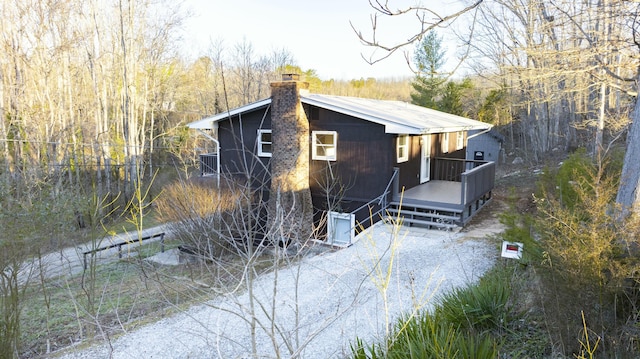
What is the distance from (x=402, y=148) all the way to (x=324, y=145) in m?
2.59

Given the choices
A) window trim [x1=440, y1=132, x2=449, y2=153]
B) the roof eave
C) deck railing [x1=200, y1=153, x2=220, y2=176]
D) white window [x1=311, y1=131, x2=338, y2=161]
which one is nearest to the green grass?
white window [x1=311, y1=131, x2=338, y2=161]

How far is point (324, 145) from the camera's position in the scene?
14.2m

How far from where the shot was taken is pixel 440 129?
44.3ft

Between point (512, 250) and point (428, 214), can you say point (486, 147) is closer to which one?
point (428, 214)

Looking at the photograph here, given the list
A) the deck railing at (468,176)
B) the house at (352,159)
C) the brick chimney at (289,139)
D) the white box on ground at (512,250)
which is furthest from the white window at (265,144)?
the white box on ground at (512,250)

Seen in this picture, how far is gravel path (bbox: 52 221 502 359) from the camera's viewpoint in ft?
20.5

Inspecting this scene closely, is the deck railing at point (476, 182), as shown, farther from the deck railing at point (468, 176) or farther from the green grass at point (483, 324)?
the green grass at point (483, 324)

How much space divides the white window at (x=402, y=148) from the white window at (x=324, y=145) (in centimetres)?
203

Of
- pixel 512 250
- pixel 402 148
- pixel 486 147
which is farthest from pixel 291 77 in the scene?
pixel 486 147

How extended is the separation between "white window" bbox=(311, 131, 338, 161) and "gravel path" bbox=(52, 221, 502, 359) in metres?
3.50

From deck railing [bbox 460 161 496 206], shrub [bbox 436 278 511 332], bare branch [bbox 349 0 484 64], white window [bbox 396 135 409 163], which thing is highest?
bare branch [bbox 349 0 484 64]

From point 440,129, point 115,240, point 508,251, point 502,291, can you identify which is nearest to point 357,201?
point 440,129

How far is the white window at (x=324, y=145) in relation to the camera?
46.2 ft

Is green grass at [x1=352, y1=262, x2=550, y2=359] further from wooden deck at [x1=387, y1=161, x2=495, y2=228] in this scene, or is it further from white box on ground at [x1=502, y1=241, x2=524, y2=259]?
wooden deck at [x1=387, y1=161, x2=495, y2=228]
